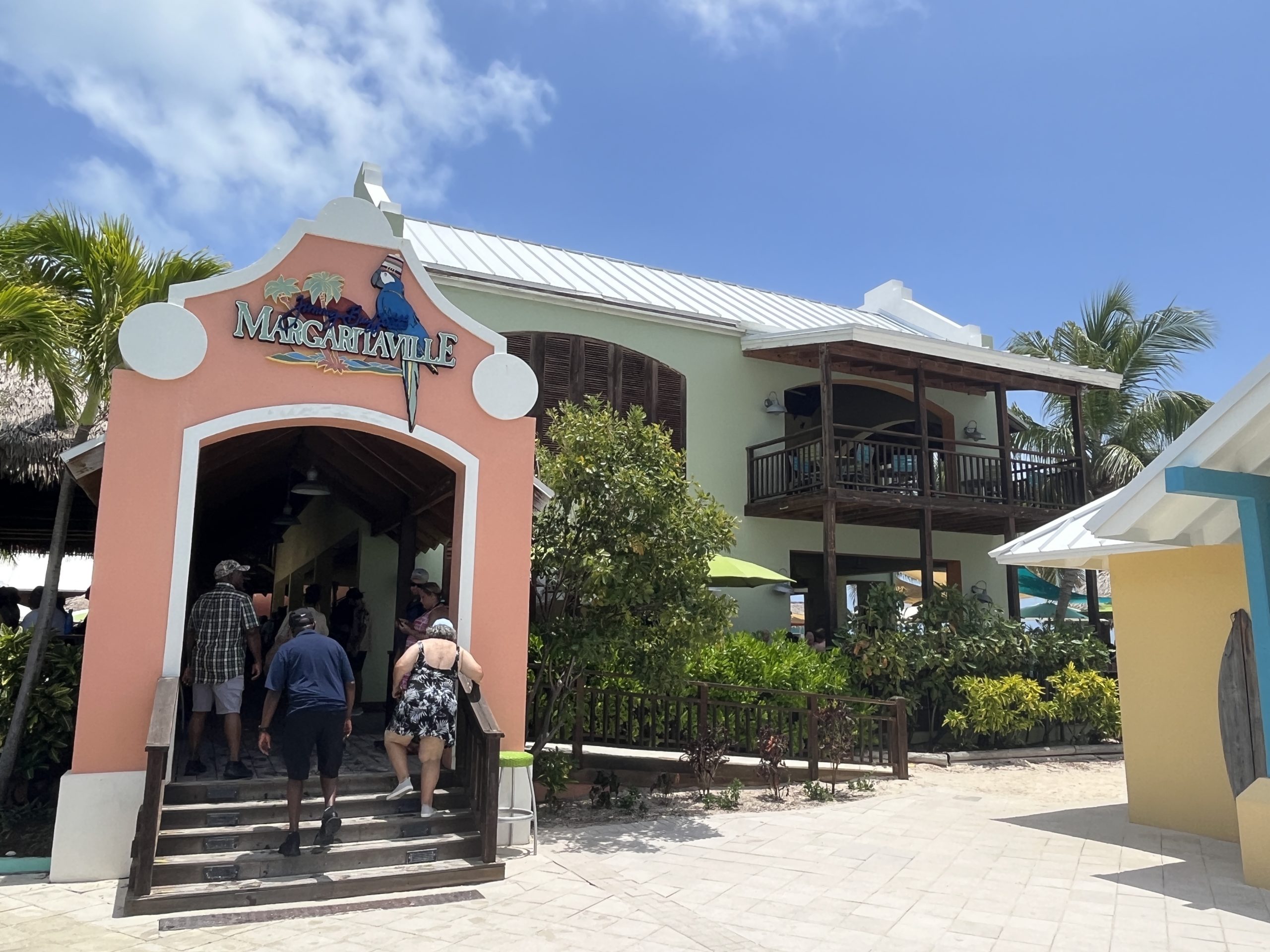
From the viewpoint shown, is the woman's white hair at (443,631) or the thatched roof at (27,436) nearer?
the woman's white hair at (443,631)

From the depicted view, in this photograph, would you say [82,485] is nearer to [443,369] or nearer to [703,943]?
[443,369]

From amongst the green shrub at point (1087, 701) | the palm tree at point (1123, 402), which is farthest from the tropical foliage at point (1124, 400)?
the green shrub at point (1087, 701)

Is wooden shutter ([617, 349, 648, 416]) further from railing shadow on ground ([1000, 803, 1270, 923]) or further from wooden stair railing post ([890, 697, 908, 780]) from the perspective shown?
railing shadow on ground ([1000, 803, 1270, 923])

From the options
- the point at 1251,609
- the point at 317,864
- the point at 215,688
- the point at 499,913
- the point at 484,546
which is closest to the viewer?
the point at 499,913

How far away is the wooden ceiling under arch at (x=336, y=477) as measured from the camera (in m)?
8.59

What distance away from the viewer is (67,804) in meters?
6.04

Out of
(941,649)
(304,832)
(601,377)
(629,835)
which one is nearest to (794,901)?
(629,835)

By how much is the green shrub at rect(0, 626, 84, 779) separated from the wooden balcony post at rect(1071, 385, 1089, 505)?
49.7 feet

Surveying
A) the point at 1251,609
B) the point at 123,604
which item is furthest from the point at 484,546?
the point at 1251,609

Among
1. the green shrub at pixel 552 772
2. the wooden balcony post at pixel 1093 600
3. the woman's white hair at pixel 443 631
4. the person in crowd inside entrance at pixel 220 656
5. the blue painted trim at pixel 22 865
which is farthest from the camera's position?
the wooden balcony post at pixel 1093 600

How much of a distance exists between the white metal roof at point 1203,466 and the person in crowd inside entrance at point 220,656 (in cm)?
659

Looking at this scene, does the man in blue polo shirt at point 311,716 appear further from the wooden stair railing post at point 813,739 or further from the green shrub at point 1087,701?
the green shrub at point 1087,701

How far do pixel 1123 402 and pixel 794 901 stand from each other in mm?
16438

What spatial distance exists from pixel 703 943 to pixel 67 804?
13.8ft
